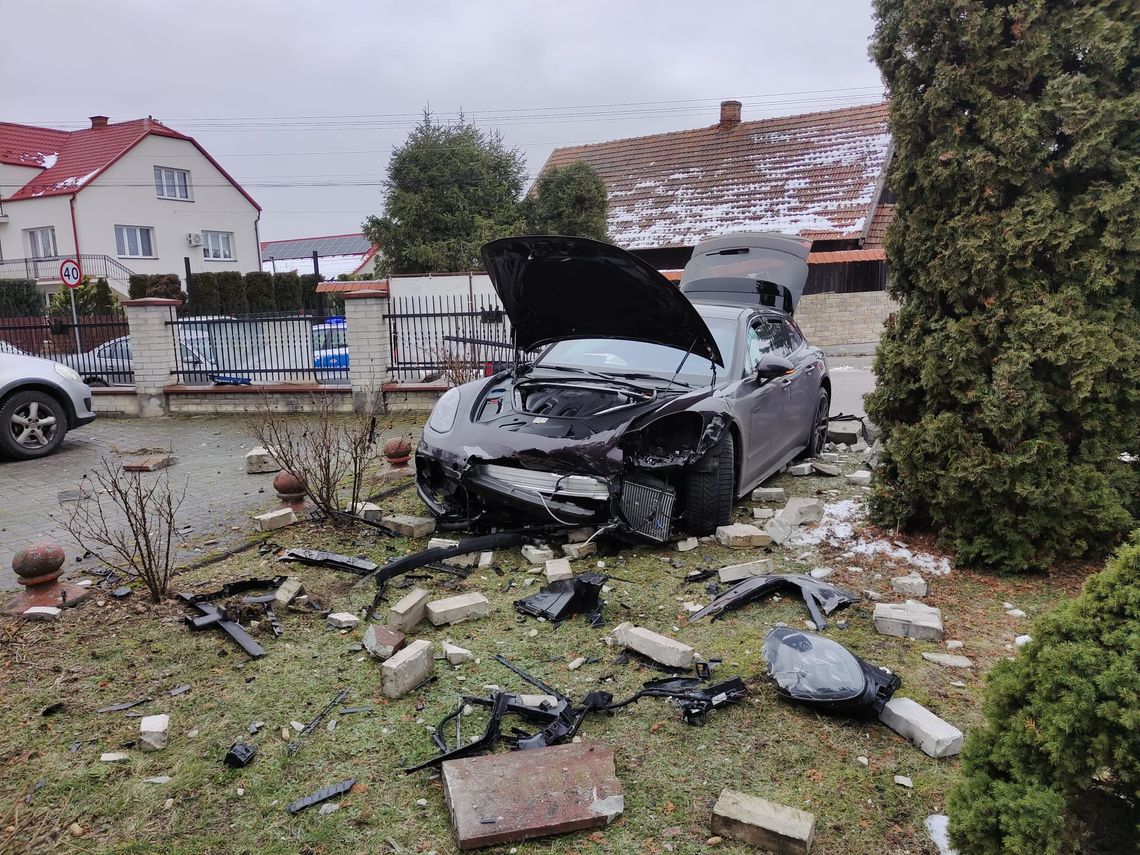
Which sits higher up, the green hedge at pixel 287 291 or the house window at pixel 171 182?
the house window at pixel 171 182

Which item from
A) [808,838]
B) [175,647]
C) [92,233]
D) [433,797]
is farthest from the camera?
[92,233]


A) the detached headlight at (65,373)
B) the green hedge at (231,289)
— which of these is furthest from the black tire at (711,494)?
the green hedge at (231,289)

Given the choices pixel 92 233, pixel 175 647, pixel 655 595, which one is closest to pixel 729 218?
pixel 655 595

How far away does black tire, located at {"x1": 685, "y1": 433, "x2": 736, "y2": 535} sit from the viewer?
5.18 metres

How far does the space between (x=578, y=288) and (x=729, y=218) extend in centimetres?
1683

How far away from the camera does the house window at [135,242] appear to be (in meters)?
32.1

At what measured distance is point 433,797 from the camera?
269cm

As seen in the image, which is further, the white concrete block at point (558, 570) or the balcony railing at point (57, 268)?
the balcony railing at point (57, 268)

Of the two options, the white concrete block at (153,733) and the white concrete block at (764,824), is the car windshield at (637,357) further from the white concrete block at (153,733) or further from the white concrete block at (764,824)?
the white concrete block at (153,733)

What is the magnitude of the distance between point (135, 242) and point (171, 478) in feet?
99.6

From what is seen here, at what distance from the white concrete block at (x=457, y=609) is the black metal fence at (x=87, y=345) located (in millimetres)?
11005

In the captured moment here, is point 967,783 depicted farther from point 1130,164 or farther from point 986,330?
point 1130,164

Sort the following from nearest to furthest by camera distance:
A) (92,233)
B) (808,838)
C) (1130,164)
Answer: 1. (808,838)
2. (1130,164)
3. (92,233)

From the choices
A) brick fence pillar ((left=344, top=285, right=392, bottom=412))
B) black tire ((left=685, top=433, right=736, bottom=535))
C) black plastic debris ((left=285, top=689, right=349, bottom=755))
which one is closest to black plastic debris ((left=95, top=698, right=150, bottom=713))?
black plastic debris ((left=285, top=689, right=349, bottom=755))
